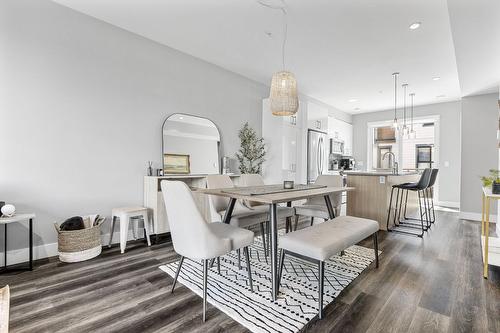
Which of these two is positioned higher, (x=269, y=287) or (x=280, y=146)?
(x=280, y=146)

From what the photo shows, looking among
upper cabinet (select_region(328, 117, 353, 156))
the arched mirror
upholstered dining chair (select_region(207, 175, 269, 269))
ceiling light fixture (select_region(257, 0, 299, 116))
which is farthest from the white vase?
upper cabinet (select_region(328, 117, 353, 156))

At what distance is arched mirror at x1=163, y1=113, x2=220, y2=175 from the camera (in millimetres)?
3680

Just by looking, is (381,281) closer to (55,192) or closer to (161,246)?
(161,246)

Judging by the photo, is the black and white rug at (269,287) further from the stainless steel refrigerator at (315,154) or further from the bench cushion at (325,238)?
the stainless steel refrigerator at (315,154)

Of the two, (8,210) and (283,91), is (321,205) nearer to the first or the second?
(283,91)

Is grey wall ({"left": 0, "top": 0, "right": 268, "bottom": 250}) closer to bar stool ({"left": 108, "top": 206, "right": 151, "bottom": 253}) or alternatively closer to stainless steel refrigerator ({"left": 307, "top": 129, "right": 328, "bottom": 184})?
bar stool ({"left": 108, "top": 206, "right": 151, "bottom": 253})

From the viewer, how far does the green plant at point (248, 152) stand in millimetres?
4630

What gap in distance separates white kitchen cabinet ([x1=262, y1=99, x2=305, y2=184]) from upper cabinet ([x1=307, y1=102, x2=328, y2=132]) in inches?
17.0

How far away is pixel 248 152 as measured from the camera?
4676 mm

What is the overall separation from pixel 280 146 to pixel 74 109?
3.38 meters

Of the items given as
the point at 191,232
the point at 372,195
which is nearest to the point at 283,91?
the point at 191,232

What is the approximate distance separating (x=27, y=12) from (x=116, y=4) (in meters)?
0.87

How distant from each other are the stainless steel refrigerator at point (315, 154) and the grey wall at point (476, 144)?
107 inches

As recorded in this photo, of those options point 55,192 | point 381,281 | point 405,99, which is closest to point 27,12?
point 55,192
